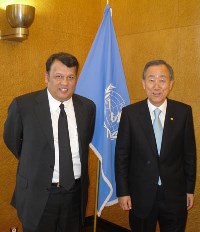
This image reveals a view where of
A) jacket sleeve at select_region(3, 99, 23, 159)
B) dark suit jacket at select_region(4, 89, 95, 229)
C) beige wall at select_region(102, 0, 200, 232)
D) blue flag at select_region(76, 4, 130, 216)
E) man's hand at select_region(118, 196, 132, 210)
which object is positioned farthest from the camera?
beige wall at select_region(102, 0, 200, 232)

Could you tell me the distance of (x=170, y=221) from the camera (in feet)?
7.48

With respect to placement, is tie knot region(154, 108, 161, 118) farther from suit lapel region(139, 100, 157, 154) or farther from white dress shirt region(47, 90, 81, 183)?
white dress shirt region(47, 90, 81, 183)

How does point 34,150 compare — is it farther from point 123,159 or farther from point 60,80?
point 123,159

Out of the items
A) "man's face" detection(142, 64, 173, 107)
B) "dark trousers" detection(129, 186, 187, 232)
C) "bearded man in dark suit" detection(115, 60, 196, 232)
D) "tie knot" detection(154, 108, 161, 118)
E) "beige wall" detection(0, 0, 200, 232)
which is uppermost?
"beige wall" detection(0, 0, 200, 232)

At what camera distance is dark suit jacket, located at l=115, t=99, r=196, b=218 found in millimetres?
2246

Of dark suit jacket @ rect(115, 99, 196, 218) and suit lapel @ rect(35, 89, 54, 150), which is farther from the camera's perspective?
dark suit jacket @ rect(115, 99, 196, 218)

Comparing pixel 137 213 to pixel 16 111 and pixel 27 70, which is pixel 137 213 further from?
pixel 27 70

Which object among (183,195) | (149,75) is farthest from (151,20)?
(183,195)

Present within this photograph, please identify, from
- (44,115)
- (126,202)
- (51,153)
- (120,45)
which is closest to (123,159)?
(126,202)

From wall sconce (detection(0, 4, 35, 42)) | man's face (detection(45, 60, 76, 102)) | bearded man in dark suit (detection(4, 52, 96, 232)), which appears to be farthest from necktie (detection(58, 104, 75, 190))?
wall sconce (detection(0, 4, 35, 42))

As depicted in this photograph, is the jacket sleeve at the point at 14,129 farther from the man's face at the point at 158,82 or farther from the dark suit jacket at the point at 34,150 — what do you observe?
the man's face at the point at 158,82

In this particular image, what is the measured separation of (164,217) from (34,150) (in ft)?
3.35

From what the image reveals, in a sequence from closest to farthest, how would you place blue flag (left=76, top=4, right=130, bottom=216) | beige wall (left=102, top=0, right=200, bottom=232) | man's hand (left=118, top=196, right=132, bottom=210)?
man's hand (left=118, top=196, right=132, bottom=210) → blue flag (left=76, top=4, right=130, bottom=216) → beige wall (left=102, top=0, right=200, bottom=232)

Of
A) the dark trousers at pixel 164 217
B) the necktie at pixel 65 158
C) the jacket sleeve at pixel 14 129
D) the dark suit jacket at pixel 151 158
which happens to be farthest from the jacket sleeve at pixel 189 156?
the jacket sleeve at pixel 14 129
